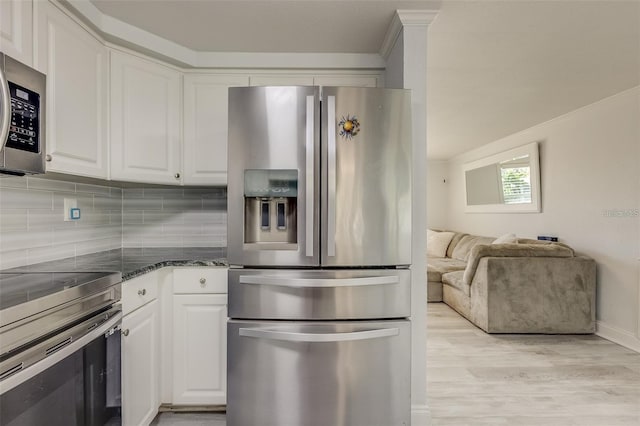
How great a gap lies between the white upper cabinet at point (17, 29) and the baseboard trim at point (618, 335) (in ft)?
15.6

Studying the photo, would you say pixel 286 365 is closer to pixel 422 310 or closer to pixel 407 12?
pixel 422 310

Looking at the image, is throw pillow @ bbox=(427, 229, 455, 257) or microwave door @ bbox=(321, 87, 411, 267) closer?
microwave door @ bbox=(321, 87, 411, 267)

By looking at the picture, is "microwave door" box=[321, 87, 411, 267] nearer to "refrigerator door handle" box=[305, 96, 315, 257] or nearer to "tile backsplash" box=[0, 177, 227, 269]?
"refrigerator door handle" box=[305, 96, 315, 257]

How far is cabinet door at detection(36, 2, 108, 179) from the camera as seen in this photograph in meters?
1.53

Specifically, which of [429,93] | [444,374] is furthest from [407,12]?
[444,374]

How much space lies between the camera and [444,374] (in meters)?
2.65

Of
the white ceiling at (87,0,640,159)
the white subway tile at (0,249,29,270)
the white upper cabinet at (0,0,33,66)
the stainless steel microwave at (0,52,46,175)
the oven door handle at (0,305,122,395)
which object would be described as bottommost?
the oven door handle at (0,305,122,395)

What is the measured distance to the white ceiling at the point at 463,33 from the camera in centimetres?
183

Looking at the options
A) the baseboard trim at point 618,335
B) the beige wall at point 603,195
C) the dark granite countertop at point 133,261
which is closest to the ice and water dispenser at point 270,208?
the dark granite countertop at point 133,261

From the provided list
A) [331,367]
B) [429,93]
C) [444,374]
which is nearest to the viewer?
[331,367]

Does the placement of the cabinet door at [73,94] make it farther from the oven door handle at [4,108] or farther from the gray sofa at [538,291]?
the gray sofa at [538,291]

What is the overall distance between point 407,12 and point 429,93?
4.88 feet

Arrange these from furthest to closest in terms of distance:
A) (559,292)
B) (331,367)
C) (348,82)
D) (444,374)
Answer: (559,292) < (444,374) < (348,82) < (331,367)

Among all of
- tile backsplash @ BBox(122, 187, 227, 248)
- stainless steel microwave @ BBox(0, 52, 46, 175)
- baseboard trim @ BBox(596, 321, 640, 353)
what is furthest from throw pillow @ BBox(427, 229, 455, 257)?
stainless steel microwave @ BBox(0, 52, 46, 175)
